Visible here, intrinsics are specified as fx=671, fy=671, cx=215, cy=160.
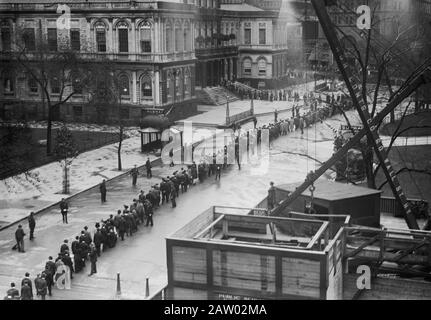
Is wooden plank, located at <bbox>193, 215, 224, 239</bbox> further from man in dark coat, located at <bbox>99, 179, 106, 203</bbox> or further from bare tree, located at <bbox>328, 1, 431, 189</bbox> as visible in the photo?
man in dark coat, located at <bbox>99, 179, 106, 203</bbox>

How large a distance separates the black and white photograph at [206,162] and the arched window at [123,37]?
0.62 ft

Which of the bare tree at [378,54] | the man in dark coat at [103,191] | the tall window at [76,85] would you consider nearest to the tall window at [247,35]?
the bare tree at [378,54]

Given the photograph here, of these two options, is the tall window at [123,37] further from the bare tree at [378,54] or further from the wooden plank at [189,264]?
the wooden plank at [189,264]

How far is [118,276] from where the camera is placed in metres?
22.0

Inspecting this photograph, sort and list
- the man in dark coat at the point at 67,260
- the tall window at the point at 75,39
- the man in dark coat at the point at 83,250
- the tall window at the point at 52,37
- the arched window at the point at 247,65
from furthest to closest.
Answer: the arched window at the point at 247,65, the tall window at the point at 75,39, the tall window at the point at 52,37, the man in dark coat at the point at 83,250, the man in dark coat at the point at 67,260

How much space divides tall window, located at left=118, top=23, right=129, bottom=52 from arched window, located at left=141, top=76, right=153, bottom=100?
2.92 metres


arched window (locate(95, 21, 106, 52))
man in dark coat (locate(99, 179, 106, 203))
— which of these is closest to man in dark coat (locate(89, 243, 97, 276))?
man in dark coat (locate(99, 179, 106, 203))

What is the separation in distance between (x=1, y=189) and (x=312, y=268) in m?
26.8

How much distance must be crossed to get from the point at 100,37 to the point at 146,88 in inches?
223

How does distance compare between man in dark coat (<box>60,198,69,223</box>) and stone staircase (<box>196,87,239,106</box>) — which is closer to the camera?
man in dark coat (<box>60,198,69,223</box>)

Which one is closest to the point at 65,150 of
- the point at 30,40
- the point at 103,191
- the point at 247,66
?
the point at 103,191

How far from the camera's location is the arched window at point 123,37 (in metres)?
55.3

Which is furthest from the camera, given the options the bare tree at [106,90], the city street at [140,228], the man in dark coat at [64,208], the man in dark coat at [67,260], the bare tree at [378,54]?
the bare tree at [106,90]

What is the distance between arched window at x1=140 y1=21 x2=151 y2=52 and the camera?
5489 cm
